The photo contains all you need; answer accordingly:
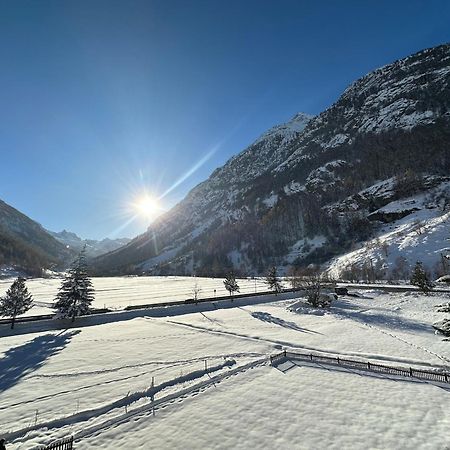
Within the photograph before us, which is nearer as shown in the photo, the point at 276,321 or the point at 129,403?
the point at 129,403

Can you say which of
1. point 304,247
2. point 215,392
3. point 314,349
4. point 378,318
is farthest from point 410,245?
point 215,392

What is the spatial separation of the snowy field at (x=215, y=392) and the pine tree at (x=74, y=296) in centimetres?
578

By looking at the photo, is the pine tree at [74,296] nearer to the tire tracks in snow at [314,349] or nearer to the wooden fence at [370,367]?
the tire tracks in snow at [314,349]

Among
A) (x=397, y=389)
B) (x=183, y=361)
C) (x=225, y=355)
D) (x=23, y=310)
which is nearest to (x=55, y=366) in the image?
(x=183, y=361)

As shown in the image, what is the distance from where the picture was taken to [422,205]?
131500 mm

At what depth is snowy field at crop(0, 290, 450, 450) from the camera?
15.9 metres

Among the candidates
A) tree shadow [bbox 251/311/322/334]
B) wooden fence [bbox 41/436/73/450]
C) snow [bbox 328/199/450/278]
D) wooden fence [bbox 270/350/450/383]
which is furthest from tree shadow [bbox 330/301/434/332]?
snow [bbox 328/199/450/278]

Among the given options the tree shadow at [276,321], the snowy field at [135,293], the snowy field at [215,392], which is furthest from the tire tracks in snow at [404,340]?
the snowy field at [135,293]

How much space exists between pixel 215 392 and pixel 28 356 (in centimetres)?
2093

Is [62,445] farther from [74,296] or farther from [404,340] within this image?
[404,340]

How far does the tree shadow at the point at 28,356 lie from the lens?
973 inches

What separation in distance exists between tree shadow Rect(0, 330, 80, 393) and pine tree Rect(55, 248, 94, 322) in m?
6.90

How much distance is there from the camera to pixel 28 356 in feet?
98.9

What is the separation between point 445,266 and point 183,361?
281 ft
